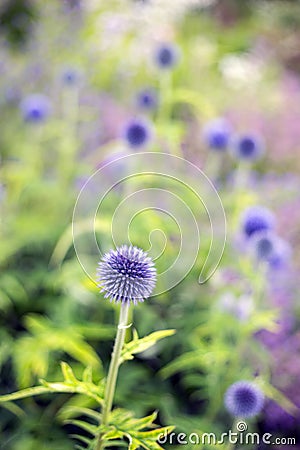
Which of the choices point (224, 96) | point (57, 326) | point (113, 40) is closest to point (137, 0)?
point (113, 40)

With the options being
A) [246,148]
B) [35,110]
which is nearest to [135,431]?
[246,148]

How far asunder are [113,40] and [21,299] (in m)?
1.66

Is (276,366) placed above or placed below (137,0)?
below

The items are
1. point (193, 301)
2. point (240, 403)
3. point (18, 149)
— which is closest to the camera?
point (240, 403)

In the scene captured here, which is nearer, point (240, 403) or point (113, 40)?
point (240, 403)

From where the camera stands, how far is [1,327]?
4.59ft

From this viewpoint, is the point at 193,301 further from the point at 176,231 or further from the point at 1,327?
the point at 1,327

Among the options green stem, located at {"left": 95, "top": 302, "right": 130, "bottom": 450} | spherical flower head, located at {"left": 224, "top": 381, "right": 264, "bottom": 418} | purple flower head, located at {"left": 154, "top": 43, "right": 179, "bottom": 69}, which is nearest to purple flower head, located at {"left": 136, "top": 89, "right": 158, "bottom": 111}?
purple flower head, located at {"left": 154, "top": 43, "right": 179, "bottom": 69}

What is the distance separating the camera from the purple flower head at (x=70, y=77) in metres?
1.81
